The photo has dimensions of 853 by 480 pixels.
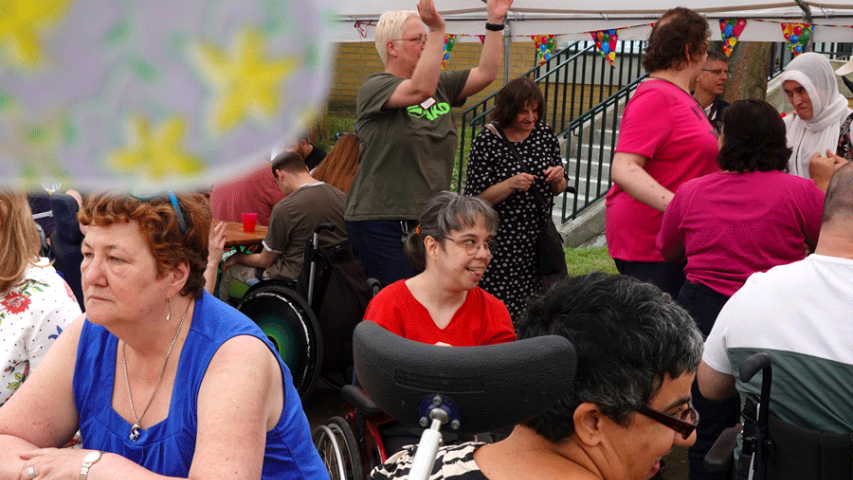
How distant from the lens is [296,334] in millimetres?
4168

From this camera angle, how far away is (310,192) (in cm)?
457

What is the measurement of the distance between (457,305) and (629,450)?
1.61 meters

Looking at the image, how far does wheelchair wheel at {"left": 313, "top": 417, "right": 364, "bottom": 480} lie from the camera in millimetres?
2918

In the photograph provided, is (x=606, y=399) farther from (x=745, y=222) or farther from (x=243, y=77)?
(x=745, y=222)

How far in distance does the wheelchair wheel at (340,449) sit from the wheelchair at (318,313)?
2.80ft

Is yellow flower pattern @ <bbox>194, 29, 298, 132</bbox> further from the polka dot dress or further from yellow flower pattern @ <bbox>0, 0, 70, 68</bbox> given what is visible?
the polka dot dress

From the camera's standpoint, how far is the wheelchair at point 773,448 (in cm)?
205

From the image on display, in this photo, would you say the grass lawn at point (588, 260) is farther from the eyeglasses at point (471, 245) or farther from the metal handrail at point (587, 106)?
the eyeglasses at point (471, 245)

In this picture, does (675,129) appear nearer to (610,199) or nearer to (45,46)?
(610,199)

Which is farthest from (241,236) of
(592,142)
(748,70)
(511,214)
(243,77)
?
(748,70)

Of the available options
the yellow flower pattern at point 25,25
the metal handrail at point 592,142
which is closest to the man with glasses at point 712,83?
the metal handrail at point 592,142

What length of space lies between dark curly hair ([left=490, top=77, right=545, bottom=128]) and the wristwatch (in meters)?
3.11

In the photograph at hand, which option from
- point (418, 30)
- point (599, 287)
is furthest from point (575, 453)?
point (418, 30)

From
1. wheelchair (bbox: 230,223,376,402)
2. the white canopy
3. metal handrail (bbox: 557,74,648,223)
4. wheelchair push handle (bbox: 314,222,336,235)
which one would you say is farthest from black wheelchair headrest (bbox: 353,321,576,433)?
metal handrail (bbox: 557,74,648,223)
